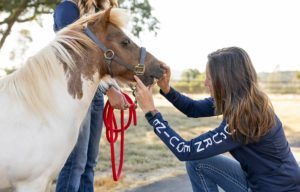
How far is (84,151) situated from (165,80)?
0.80 m

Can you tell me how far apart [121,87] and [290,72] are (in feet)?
104

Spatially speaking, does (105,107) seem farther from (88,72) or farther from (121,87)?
(88,72)

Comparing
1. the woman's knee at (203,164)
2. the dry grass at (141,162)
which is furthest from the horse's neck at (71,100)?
the dry grass at (141,162)

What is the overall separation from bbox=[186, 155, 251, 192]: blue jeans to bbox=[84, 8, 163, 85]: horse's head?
77 cm

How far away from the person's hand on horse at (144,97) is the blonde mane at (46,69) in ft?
1.22

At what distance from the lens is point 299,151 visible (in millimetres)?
6977

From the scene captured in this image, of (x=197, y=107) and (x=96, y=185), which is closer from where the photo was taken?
(x=197, y=107)

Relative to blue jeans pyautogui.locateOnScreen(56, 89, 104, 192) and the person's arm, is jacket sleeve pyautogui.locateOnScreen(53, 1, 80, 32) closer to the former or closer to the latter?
blue jeans pyautogui.locateOnScreen(56, 89, 104, 192)

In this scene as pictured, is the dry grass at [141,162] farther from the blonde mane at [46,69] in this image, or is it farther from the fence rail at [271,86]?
the fence rail at [271,86]

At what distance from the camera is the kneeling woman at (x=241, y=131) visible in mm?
2486

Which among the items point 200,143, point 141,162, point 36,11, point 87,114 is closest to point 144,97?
point 200,143

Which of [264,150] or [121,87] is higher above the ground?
[121,87]

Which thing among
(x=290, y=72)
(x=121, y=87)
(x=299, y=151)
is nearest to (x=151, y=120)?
(x=121, y=87)

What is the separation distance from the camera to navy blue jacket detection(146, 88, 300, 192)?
252cm
